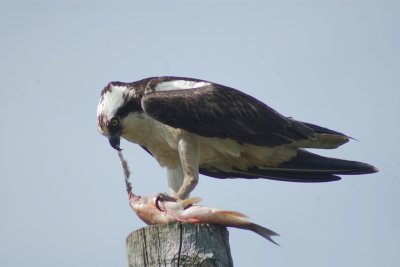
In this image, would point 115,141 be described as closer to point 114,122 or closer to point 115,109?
point 114,122

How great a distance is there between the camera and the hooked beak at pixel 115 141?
9.54 metres

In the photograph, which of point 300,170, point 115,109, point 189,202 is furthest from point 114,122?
point 189,202

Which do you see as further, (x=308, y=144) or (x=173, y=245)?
(x=308, y=144)

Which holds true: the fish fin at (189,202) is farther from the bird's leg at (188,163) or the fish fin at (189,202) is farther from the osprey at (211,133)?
the osprey at (211,133)

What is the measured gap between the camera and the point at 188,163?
29.9 feet

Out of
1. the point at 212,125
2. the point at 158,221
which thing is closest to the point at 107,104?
the point at 212,125

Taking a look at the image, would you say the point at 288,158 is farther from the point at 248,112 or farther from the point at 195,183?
the point at 195,183

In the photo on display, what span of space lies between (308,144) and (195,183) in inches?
56.0

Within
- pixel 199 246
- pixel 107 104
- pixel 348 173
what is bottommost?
pixel 199 246

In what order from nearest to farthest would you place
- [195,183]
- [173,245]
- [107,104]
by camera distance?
1. [173,245]
2. [195,183]
3. [107,104]

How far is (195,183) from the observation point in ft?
29.6

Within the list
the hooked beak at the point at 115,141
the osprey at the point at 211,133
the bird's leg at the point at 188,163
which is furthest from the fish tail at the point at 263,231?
the hooked beak at the point at 115,141

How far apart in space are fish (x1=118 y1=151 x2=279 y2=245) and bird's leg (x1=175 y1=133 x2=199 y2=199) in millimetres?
1198

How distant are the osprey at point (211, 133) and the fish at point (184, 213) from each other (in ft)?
5.39
